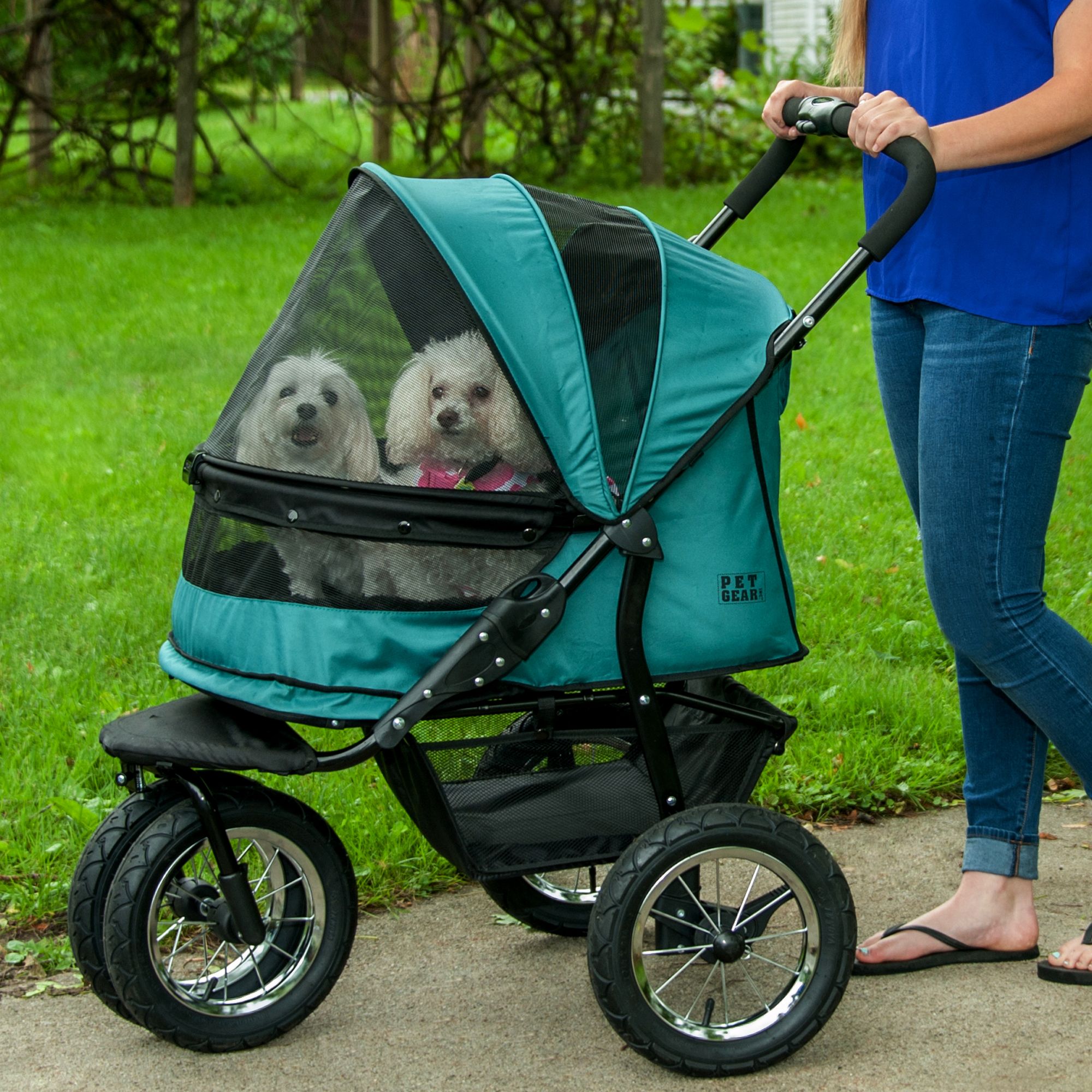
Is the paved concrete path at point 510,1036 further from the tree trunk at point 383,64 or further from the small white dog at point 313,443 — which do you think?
the tree trunk at point 383,64

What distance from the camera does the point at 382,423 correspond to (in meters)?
2.18

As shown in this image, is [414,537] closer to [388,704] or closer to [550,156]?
[388,704]

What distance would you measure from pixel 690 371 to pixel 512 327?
0.99 feet

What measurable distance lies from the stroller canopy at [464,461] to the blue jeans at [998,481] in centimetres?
30

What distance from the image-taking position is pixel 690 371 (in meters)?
2.26

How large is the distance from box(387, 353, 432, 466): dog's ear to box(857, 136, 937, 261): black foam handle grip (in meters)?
0.71

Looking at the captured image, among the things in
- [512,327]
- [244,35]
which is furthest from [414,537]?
[244,35]

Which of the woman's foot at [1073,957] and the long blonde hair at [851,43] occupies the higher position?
the long blonde hair at [851,43]

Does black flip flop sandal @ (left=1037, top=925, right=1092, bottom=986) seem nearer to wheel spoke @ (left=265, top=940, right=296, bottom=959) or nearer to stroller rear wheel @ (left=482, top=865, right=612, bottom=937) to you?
stroller rear wheel @ (left=482, top=865, right=612, bottom=937)

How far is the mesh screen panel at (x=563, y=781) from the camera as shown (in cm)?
230

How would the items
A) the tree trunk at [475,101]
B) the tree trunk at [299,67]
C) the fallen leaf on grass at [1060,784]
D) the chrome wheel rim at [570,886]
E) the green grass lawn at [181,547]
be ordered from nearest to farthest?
the chrome wheel rim at [570,886] → the green grass lawn at [181,547] → the fallen leaf on grass at [1060,784] → the tree trunk at [475,101] → the tree trunk at [299,67]

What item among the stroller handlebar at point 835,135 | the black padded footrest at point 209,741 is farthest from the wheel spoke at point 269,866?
the stroller handlebar at point 835,135

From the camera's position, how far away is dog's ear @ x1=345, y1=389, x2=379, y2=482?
7.13 ft

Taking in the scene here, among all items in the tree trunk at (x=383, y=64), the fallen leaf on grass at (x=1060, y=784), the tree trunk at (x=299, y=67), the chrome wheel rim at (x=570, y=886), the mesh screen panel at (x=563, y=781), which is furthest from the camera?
the tree trunk at (x=383, y=64)
